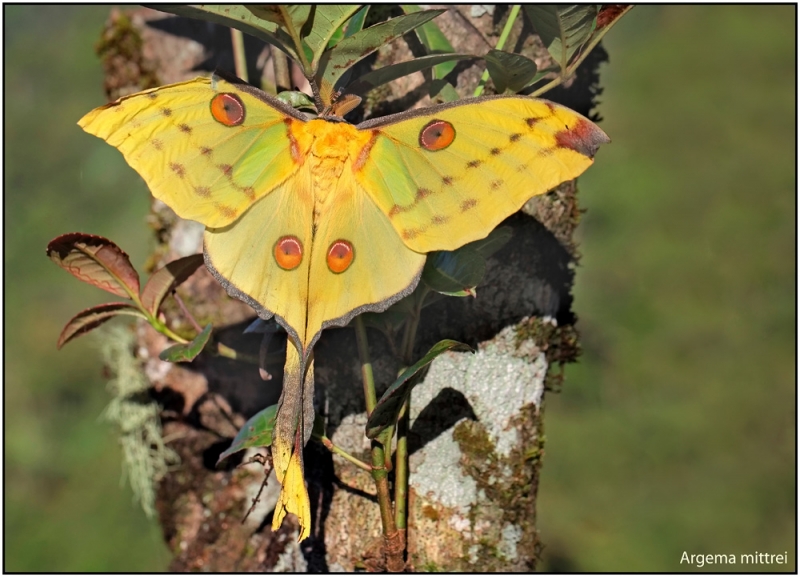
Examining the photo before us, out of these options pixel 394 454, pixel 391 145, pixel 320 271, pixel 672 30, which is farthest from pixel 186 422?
pixel 672 30

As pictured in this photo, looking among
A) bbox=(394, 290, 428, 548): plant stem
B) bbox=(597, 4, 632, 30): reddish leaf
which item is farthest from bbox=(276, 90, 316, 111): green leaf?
bbox=(597, 4, 632, 30): reddish leaf

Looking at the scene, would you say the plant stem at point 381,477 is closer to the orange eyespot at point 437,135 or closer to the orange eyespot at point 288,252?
the orange eyespot at point 288,252

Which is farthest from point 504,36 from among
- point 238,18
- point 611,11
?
point 238,18

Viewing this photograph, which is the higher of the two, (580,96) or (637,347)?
(580,96)

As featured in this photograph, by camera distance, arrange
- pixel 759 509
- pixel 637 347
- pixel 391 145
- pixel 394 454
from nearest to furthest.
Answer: pixel 391 145 < pixel 394 454 < pixel 759 509 < pixel 637 347

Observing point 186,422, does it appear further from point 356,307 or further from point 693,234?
point 693,234

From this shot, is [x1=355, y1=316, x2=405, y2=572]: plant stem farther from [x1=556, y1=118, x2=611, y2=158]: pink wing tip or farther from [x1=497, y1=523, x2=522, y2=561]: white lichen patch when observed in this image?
[x1=556, y1=118, x2=611, y2=158]: pink wing tip
